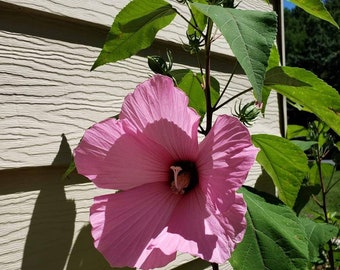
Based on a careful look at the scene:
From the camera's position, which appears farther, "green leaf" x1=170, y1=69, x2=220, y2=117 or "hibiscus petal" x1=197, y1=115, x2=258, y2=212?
"green leaf" x1=170, y1=69, x2=220, y2=117

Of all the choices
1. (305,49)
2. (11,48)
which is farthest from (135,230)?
(305,49)

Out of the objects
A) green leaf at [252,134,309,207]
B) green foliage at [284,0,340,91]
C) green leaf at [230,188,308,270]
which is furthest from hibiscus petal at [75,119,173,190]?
green foliage at [284,0,340,91]

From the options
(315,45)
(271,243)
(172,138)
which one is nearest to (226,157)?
(172,138)

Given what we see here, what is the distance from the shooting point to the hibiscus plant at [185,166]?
53 centimetres

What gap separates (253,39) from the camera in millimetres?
529

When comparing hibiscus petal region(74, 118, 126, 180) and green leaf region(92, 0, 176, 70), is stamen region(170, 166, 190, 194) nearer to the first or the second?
hibiscus petal region(74, 118, 126, 180)

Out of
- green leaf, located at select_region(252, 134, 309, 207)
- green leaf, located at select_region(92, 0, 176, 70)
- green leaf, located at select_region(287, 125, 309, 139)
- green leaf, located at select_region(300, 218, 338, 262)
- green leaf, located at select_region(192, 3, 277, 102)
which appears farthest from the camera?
green leaf, located at select_region(287, 125, 309, 139)

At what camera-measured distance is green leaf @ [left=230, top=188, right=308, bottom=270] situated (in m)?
0.65

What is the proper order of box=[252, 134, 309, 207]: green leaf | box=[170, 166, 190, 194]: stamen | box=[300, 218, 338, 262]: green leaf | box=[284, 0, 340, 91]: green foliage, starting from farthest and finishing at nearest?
box=[284, 0, 340, 91]: green foliage, box=[300, 218, 338, 262]: green leaf, box=[252, 134, 309, 207]: green leaf, box=[170, 166, 190, 194]: stamen

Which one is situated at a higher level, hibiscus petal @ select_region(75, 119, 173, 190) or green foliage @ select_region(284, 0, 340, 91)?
hibiscus petal @ select_region(75, 119, 173, 190)

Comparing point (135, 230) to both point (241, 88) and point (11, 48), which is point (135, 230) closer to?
point (11, 48)

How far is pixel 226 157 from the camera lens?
537 mm

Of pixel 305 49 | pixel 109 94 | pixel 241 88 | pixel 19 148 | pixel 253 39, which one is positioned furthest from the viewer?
pixel 305 49

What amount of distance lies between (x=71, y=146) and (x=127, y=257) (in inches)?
11.5
